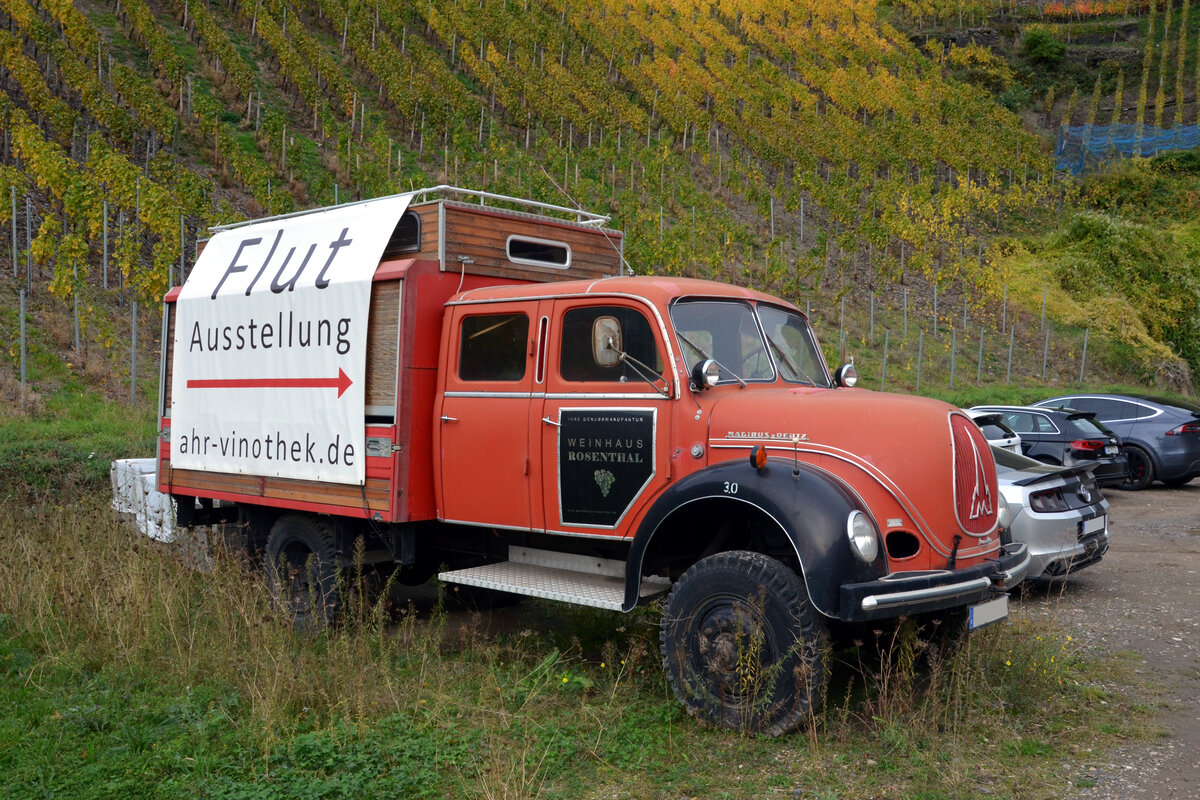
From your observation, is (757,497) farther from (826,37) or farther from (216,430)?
(826,37)

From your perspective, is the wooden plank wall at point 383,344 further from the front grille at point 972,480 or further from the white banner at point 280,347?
the front grille at point 972,480

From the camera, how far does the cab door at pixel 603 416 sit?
5809 mm

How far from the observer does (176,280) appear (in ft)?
66.9

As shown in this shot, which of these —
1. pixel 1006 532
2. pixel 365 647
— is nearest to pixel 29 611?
pixel 365 647

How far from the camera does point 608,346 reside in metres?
5.96

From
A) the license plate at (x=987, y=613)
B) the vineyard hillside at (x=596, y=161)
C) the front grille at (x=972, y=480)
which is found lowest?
the license plate at (x=987, y=613)

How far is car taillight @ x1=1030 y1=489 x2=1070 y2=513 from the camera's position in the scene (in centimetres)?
844

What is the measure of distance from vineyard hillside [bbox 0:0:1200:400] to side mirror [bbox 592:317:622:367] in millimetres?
13165

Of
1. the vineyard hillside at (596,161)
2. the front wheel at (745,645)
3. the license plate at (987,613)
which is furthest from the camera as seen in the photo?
the vineyard hillside at (596,161)

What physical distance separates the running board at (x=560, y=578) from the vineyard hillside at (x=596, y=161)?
12388 millimetres

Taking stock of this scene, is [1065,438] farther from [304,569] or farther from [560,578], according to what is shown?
[304,569]

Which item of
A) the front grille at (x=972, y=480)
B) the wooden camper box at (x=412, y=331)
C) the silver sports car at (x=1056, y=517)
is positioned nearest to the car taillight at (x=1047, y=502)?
the silver sports car at (x=1056, y=517)

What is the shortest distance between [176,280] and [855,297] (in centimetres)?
1971

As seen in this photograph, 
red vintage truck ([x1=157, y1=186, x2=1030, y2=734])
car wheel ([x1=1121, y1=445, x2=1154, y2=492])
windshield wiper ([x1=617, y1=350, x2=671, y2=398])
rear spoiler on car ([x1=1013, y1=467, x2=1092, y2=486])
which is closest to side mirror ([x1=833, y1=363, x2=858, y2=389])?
red vintage truck ([x1=157, y1=186, x2=1030, y2=734])
